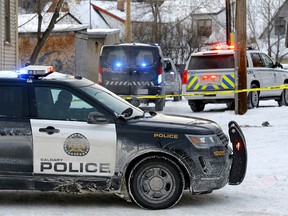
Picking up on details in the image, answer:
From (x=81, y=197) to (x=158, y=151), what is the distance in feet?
4.73

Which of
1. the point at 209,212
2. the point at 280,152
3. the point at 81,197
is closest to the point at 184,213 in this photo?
the point at 209,212

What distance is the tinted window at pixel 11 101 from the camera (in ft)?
24.1

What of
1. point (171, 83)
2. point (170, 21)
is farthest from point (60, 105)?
point (170, 21)

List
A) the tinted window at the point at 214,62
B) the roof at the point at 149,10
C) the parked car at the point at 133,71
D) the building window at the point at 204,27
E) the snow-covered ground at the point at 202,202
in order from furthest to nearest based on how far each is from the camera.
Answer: the roof at the point at 149,10, the building window at the point at 204,27, the tinted window at the point at 214,62, the parked car at the point at 133,71, the snow-covered ground at the point at 202,202

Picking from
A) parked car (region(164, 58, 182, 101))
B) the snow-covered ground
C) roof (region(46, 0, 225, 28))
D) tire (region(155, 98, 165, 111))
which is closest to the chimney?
roof (region(46, 0, 225, 28))

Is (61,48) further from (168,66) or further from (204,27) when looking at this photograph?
(204,27)

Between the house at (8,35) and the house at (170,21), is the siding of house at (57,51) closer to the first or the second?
the house at (170,21)

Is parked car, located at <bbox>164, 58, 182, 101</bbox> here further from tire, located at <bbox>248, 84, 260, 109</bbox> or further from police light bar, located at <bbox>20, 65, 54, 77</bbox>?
police light bar, located at <bbox>20, 65, 54, 77</bbox>

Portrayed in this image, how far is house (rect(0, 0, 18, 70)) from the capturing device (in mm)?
21109

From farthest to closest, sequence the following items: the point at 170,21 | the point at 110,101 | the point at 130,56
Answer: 1. the point at 170,21
2. the point at 130,56
3. the point at 110,101

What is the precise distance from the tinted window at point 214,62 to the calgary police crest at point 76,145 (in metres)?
12.1

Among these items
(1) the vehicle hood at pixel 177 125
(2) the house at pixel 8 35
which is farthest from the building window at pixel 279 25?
(1) the vehicle hood at pixel 177 125

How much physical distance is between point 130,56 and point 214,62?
2.52 metres

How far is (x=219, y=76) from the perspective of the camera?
61.2 ft
